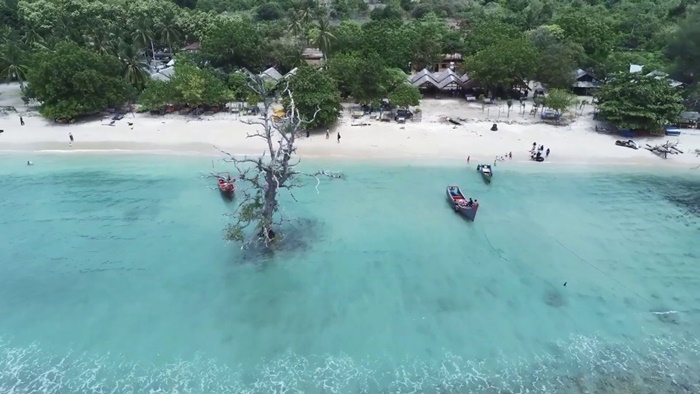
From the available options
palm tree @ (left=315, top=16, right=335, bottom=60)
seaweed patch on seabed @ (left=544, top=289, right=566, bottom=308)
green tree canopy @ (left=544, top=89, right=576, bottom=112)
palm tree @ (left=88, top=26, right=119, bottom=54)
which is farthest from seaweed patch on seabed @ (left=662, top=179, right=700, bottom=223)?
palm tree @ (left=88, top=26, right=119, bottom=54)

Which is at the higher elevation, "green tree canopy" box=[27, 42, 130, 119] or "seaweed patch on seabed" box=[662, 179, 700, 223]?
"green tree canopy" box=[27, 42, 130, 119]

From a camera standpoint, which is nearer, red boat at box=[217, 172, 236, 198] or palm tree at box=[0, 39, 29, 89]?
red boat at box=[217, 172, 236, 198]

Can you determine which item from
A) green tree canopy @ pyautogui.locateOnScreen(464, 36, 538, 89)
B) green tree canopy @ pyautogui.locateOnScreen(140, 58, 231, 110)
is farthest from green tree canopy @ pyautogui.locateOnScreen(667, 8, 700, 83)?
green tree canopy @ pyautogui.locateOnScreen(140, 58, 231, 110)

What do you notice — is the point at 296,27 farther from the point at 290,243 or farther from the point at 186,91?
the point at 290,243

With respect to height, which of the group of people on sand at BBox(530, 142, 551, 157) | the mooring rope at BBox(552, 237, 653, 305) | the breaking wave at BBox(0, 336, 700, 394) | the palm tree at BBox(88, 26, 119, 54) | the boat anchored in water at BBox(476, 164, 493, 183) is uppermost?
the palm tree at BBox(88, 26, 119, 54)

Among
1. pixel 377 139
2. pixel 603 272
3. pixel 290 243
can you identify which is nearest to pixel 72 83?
pixel 377 139

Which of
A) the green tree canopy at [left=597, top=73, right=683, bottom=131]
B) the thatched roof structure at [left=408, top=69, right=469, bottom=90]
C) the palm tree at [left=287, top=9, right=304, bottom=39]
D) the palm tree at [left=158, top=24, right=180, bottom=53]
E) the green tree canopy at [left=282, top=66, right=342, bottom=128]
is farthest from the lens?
the palm tree at [left=158, top=24, right=180, bottom=53]

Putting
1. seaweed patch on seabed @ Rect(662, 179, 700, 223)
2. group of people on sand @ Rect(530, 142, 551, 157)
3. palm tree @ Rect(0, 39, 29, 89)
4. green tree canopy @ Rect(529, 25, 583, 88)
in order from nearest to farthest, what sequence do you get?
seaweed patch on seabed @ Rect(662, 179, 700, 223) → group of people on sand @ Rect(530, 142, 551, 157) → palm tree @ Rect(0, 39, 29, 89) → green tree canopy @ Rect(529, 25, 583, 88)

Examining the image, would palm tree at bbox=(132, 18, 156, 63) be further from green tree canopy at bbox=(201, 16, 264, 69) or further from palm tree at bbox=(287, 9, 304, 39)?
palm tree at bbox=(287, 9, 304, 39)
